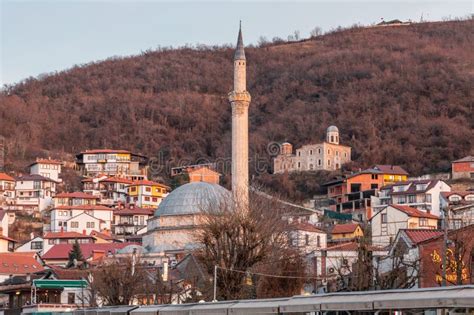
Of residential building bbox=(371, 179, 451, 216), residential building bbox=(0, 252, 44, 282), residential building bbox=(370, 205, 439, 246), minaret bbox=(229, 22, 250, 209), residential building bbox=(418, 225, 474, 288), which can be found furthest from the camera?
residential building bbox=(371, 179, 451, 216)

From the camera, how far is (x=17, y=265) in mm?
64062

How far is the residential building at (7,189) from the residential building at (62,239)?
1996 centimetres

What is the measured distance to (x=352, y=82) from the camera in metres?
158

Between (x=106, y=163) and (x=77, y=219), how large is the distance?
30126 mm

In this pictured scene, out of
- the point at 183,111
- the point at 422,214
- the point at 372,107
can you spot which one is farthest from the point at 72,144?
the point at 422,214

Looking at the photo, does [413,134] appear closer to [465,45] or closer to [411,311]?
[465,45]

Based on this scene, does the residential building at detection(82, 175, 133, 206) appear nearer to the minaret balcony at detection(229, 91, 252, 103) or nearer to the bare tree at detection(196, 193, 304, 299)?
the minaret balcony at detection(229, 91, 252, 103)

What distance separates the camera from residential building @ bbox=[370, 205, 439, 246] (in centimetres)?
6844

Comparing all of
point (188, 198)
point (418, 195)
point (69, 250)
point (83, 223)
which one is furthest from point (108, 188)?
point (188, 198)

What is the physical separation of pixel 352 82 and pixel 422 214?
291ft

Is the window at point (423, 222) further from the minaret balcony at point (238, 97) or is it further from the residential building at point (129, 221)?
the residential building at point (129, 221)

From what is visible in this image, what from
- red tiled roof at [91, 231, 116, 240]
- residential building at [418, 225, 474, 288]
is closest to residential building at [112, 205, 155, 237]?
red tiled roof at [91, 231, 116, 240]

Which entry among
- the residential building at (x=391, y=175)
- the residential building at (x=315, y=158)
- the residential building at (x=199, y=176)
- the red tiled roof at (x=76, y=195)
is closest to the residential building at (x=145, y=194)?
the residential building at (x=199, y=176)

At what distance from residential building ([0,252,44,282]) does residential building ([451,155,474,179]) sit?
51032 millimetres
